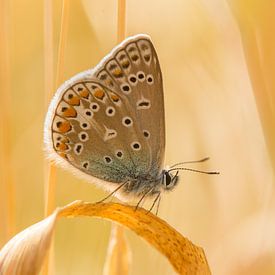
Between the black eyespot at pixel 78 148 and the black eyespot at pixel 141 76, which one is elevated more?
the black eyespot at pixel 141 76

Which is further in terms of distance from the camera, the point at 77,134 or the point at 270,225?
the point at 270,225

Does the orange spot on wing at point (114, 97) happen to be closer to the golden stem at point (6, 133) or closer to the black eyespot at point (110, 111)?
the black eyespot at point (110, 111)

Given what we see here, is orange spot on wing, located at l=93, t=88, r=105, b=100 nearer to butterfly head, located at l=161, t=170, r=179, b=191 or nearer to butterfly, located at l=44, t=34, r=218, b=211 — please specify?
butterfly, located at l=44, t=34, r=218, b=211

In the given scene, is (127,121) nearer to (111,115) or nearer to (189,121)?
(111,115)

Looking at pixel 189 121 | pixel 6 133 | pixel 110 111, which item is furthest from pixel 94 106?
pixel 189 121

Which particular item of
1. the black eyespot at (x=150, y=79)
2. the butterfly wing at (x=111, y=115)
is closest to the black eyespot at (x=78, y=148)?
the butterfly wing at (x=111, y=115)

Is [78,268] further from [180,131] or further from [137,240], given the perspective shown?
[180,131]

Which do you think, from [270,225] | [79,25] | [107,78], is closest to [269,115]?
[270,225]

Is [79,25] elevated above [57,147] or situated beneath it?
elevated above
